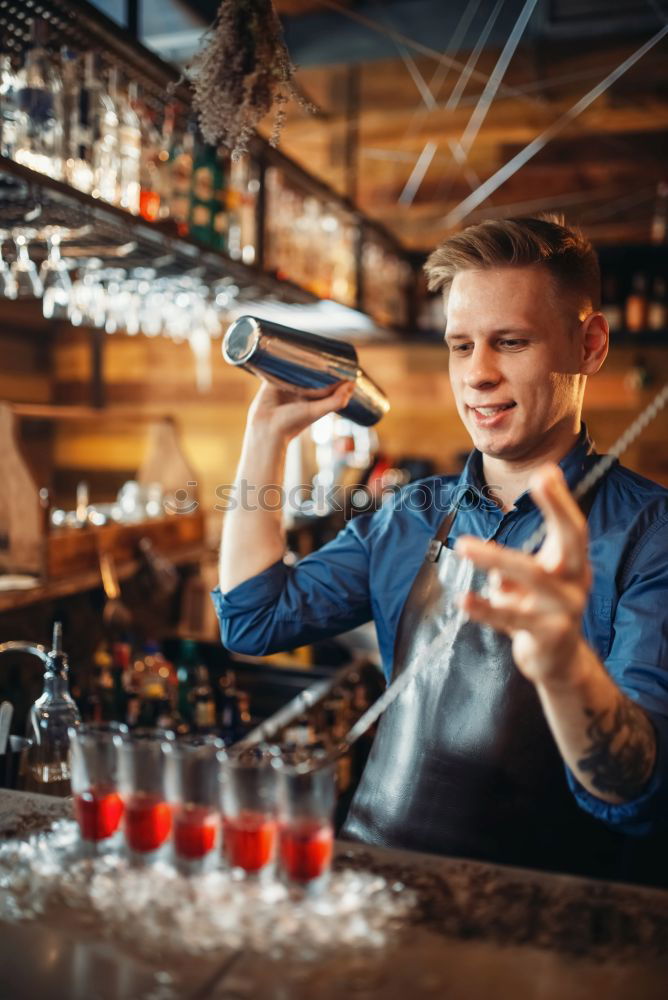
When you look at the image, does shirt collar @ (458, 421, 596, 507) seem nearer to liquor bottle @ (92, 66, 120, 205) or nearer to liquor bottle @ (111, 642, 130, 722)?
liquor bottle @ (92, 66, 120, 205)

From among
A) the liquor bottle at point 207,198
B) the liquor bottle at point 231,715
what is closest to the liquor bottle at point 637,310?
the liquor bottle at point 207,198

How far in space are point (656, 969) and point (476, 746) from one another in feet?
1.79

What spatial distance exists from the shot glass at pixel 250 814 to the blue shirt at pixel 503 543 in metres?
0.37

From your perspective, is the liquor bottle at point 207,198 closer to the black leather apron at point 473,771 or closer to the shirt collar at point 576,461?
the shirt collar at point 576,461

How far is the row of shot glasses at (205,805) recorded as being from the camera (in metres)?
0.98

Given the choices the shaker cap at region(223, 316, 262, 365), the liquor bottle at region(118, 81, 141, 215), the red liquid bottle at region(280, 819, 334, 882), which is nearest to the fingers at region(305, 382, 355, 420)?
the shaker cap at region(223, 316, 262, 365)

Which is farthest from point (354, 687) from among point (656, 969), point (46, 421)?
point (46, 421)

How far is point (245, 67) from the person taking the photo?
1.53 meters

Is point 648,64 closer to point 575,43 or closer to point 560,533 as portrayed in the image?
point 575,43

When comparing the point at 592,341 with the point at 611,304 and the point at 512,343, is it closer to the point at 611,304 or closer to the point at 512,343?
the point at 512,343

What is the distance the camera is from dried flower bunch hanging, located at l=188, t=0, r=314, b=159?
151 cm

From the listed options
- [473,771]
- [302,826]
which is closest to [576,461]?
[473,771]

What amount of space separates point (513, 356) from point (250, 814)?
82 centimetres

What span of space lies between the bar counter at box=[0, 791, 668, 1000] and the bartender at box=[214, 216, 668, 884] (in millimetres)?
236
